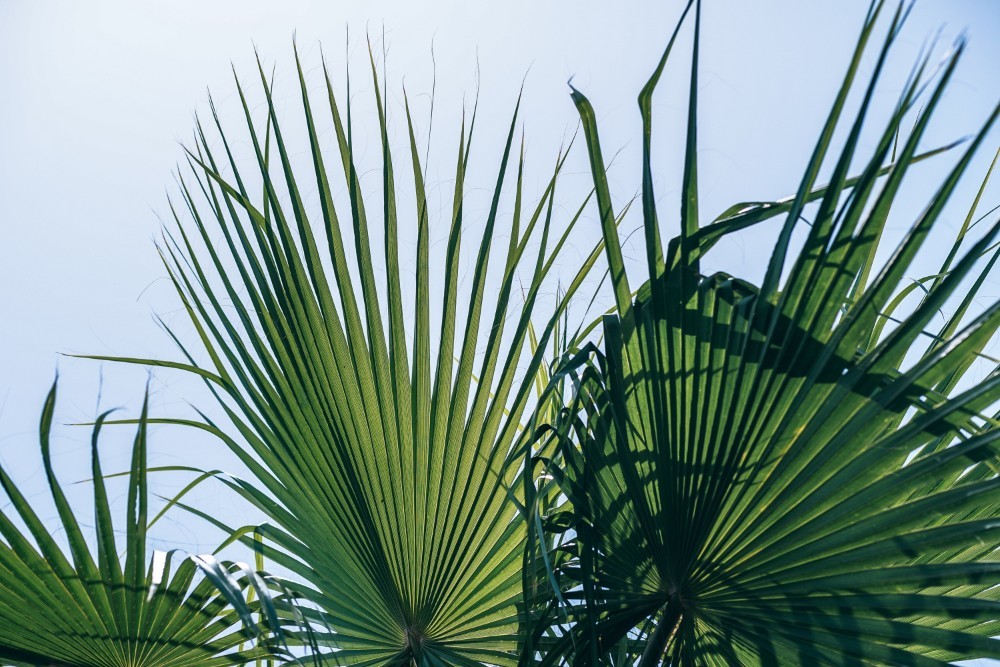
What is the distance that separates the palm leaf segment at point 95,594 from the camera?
164cm

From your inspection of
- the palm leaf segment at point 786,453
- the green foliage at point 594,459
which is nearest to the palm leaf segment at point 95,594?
the green foliage at point 594,459

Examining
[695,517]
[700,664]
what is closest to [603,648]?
[700,664]

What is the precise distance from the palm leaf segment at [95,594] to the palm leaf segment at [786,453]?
0.82m

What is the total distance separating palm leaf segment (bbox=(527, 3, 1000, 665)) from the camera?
1.41 m

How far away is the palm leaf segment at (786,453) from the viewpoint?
4.63ft

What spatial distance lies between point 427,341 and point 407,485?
1.13 feet

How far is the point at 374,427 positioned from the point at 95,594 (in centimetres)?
67

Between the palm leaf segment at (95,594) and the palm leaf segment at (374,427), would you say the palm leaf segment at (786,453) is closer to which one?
the palm leaf segment at (374,427)

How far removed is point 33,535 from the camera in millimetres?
1631

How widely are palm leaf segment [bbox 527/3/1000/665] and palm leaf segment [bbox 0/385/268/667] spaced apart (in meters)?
0.82

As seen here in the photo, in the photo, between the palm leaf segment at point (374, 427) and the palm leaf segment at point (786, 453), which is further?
the palm leaf segment at point (374, 427)

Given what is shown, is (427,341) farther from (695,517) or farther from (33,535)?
(33,535)

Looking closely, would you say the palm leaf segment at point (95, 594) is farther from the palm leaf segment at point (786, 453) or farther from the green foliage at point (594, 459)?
the palm leaf segment at point (786, 453)

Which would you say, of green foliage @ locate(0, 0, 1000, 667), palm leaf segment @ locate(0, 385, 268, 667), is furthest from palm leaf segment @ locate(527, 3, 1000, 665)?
palm leaf segment @ locate(0, 385, 268, 667)
